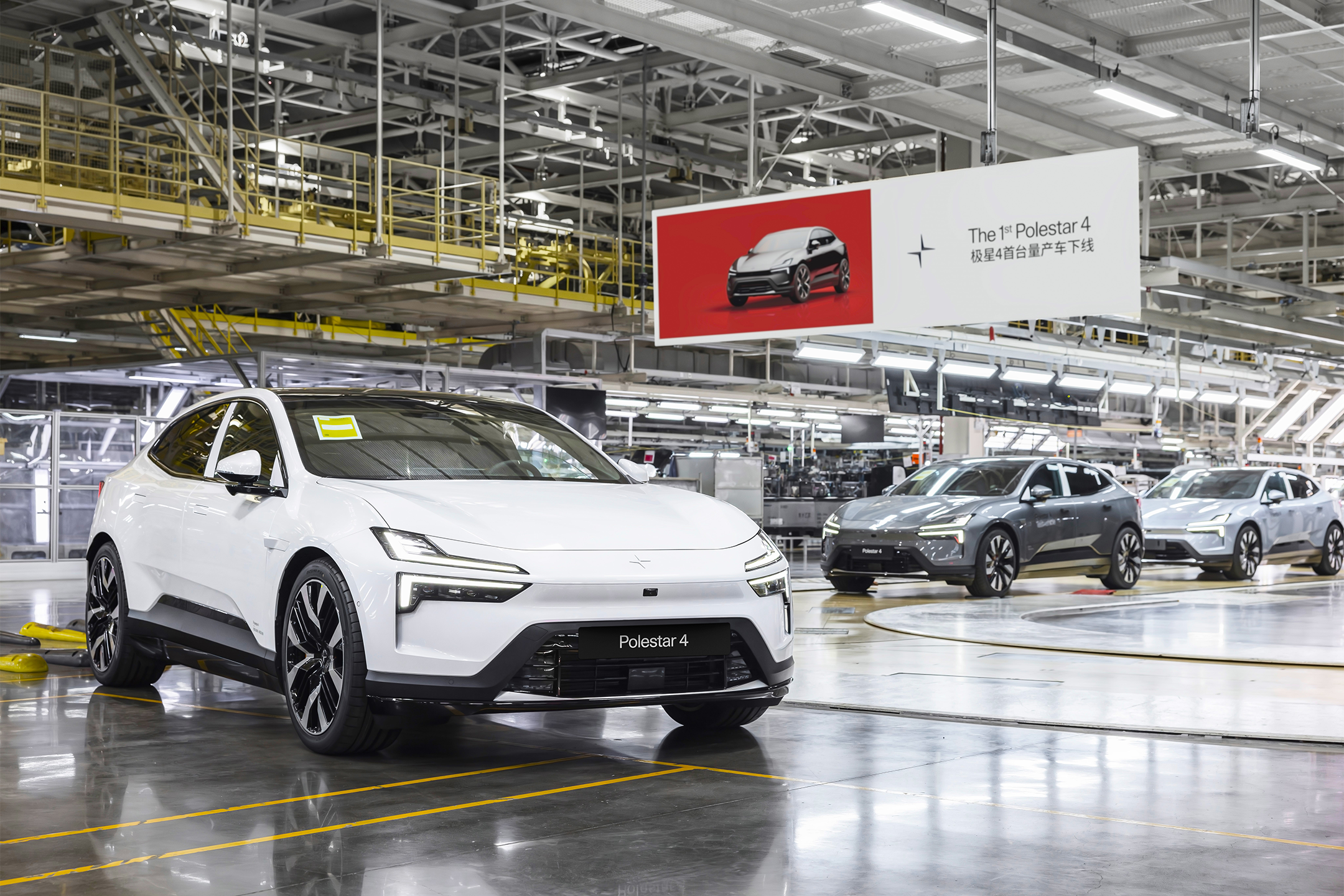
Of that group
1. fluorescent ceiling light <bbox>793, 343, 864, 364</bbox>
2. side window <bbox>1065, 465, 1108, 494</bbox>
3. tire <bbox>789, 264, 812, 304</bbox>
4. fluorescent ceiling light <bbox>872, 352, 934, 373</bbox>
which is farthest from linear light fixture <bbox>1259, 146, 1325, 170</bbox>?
fluorescent ceiling light <bbox>872, 352, 934, 373</bbox>

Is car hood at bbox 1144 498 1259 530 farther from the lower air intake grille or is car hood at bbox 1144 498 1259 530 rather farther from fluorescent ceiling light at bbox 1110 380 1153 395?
the lower air intake grille

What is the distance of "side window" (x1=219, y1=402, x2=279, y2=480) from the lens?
5.90m

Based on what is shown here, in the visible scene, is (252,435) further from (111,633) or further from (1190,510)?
(1190,510)

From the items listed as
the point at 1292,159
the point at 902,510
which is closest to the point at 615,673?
the point at 902,510

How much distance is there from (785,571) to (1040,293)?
831cm

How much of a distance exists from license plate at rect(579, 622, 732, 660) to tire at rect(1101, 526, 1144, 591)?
11611mm

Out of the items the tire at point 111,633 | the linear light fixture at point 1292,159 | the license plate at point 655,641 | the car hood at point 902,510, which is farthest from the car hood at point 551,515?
the linear light fixture at point 1292,159

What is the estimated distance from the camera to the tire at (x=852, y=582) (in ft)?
49.0

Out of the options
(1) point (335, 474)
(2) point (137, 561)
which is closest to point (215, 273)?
(2) point (137, 561)

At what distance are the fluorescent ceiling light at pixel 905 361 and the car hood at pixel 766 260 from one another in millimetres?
10192

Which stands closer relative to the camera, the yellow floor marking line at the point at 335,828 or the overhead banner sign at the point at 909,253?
the yellow floor marking line at the point at 335,828

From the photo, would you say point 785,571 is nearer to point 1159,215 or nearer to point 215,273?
point 215,273

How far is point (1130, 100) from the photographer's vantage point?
1450cm

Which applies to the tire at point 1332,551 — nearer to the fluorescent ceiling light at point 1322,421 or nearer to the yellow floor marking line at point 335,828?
the yellow floor marking line at point 335,828
